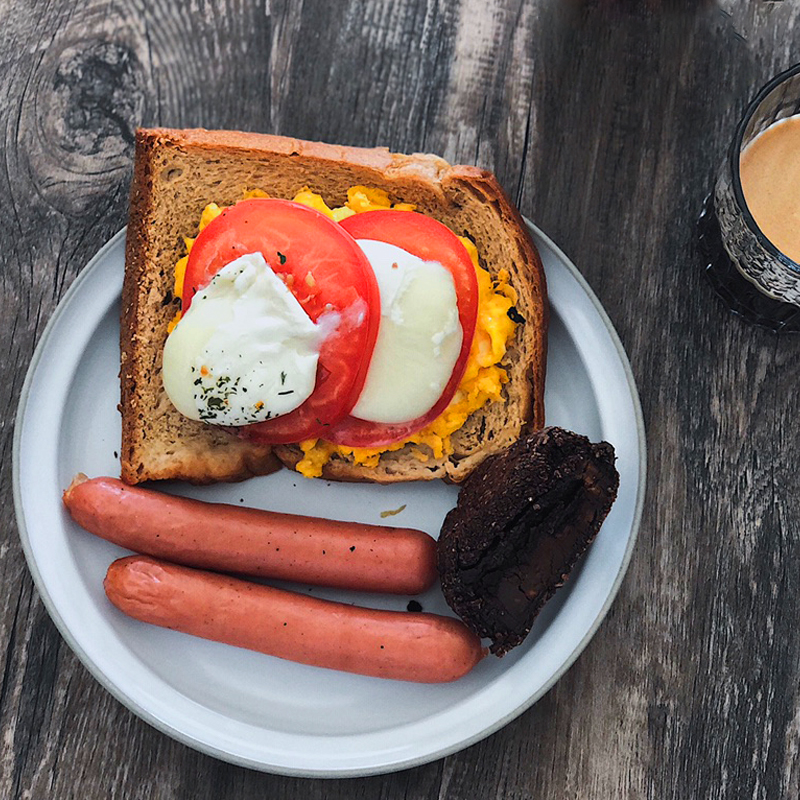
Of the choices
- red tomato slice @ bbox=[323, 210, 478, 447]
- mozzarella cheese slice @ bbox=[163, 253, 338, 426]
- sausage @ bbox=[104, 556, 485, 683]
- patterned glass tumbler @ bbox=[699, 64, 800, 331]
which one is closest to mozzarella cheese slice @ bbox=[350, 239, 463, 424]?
red tomato slice @ bbox=[323, 210, 478, 447]

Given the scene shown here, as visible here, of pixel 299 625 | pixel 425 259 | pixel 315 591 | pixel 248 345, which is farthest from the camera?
pixel 315 591

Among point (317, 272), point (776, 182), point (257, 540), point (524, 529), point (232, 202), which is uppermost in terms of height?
point (776, 182)

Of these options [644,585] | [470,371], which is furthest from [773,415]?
[470,371]

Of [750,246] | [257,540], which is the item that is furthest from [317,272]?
[750,246]

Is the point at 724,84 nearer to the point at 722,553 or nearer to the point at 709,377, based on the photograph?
the point at 709,377

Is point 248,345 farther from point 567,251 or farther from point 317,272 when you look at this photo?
→ point 567,251

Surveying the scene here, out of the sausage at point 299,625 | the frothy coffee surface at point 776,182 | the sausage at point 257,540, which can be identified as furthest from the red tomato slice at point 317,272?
the frothy coffee surface at point 776,182

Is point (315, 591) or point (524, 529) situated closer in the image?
point (524, 529)

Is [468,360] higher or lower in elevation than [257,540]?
higher

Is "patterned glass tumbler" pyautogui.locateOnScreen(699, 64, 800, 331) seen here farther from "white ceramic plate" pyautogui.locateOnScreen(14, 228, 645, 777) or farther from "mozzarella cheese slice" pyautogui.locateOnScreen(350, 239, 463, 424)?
"mozzarella cheese slice" pyautogui.locateOnScreen(350, 239, 463, 424)
